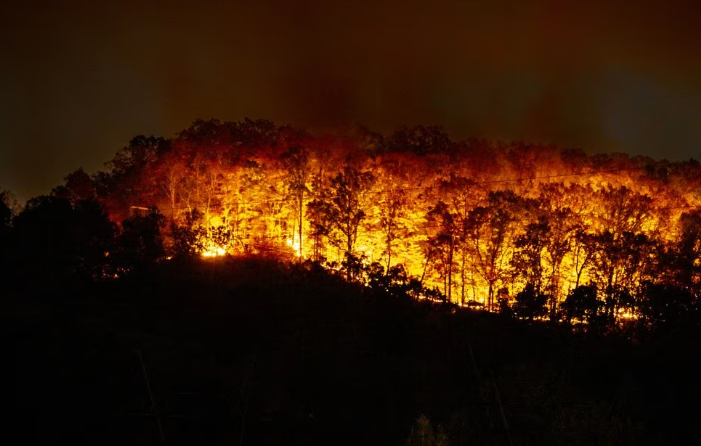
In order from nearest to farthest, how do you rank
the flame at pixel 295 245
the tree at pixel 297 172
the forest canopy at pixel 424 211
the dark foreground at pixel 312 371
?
the dark foreground at pixel 312 371 → the forest canopy at pixel 424 211 → the tree at pixel 297 172 → the flame at pixel 295 245

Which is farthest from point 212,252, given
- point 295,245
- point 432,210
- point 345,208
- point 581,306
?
point 581,306

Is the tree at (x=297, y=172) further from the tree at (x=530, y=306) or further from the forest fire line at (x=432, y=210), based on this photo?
the tree at (x=530, y=306)

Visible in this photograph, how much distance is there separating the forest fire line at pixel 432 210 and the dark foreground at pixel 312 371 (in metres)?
6.48

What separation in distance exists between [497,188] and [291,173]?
10.7m

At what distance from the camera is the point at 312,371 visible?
14.8 meters

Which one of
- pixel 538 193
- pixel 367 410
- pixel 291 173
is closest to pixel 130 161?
pixel 291 173

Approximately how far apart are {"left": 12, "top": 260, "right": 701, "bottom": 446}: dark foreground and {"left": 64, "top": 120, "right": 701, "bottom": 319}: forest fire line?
21.2ft

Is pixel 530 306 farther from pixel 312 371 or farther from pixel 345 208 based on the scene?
pixel 345 208

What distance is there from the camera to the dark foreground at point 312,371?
1147cm

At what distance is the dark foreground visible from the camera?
1147 centimetres

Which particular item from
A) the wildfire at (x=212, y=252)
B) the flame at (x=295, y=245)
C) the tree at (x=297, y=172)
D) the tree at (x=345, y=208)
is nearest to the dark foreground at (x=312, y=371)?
the wildfire at (x=212, y=252)

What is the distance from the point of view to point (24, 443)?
10375mm

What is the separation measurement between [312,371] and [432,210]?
16901mm

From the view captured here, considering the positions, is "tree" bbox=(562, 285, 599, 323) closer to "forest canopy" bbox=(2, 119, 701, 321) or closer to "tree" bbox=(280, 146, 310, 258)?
"forest canopy" bbox=(2, 119, 701, 321)
